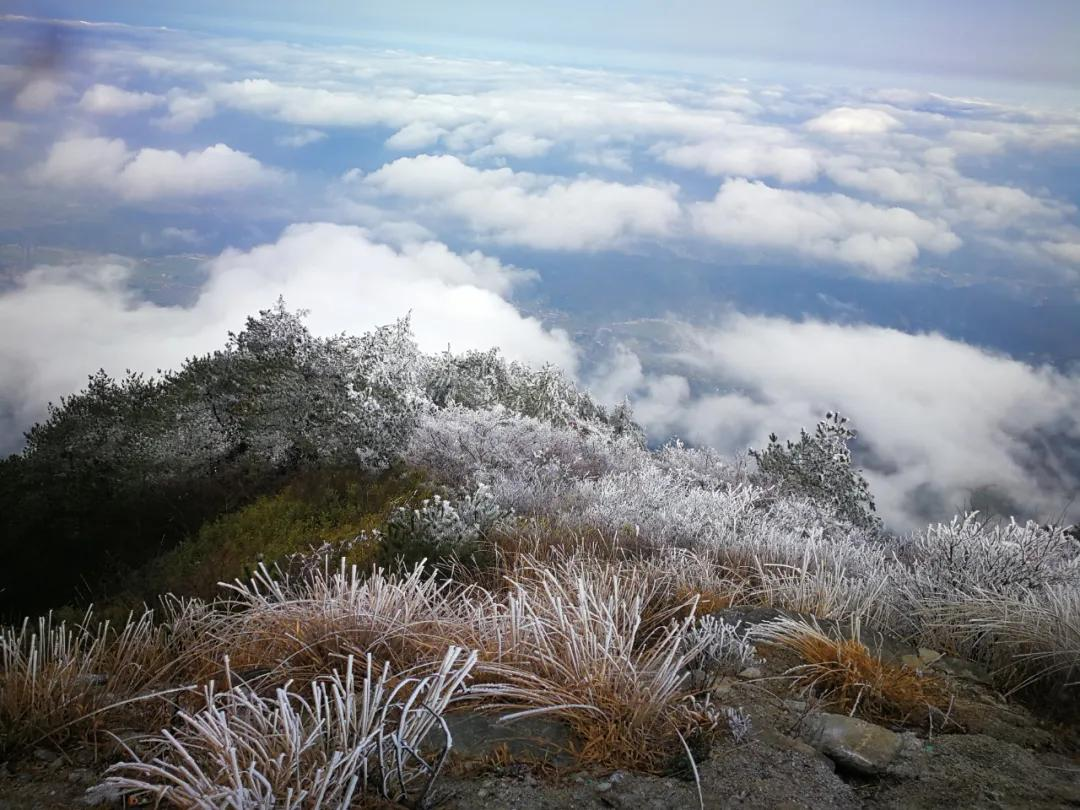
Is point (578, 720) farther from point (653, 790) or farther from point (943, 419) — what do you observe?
point (943, 419)

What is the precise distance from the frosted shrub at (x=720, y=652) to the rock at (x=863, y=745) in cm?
39

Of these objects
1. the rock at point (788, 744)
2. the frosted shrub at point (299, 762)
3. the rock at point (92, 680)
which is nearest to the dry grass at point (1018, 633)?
the rock at point (788, 744)

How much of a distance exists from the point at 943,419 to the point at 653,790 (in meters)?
71.0

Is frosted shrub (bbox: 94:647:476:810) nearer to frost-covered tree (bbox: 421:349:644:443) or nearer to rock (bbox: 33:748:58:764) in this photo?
rock (bbox: 33:748:58:764)

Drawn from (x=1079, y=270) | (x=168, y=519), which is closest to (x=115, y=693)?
(x=168, y=519)

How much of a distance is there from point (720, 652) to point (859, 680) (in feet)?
1.61

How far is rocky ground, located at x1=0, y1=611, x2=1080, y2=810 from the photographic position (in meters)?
1.94

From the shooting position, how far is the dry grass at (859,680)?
8.32 feet

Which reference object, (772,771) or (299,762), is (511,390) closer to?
(772,771)

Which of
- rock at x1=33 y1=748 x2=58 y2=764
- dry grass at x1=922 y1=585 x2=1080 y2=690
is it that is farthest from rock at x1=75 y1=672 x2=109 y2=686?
dry grass at x1=922 y1=585 x2=1080 y2=690

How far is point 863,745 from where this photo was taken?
7.27 feet

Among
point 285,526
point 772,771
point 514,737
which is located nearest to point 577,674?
point 514,737

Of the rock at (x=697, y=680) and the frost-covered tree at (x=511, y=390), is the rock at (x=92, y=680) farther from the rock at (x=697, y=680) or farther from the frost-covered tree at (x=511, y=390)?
the frost-covered tree at (x=511, y=390)

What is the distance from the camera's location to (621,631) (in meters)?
3.05
